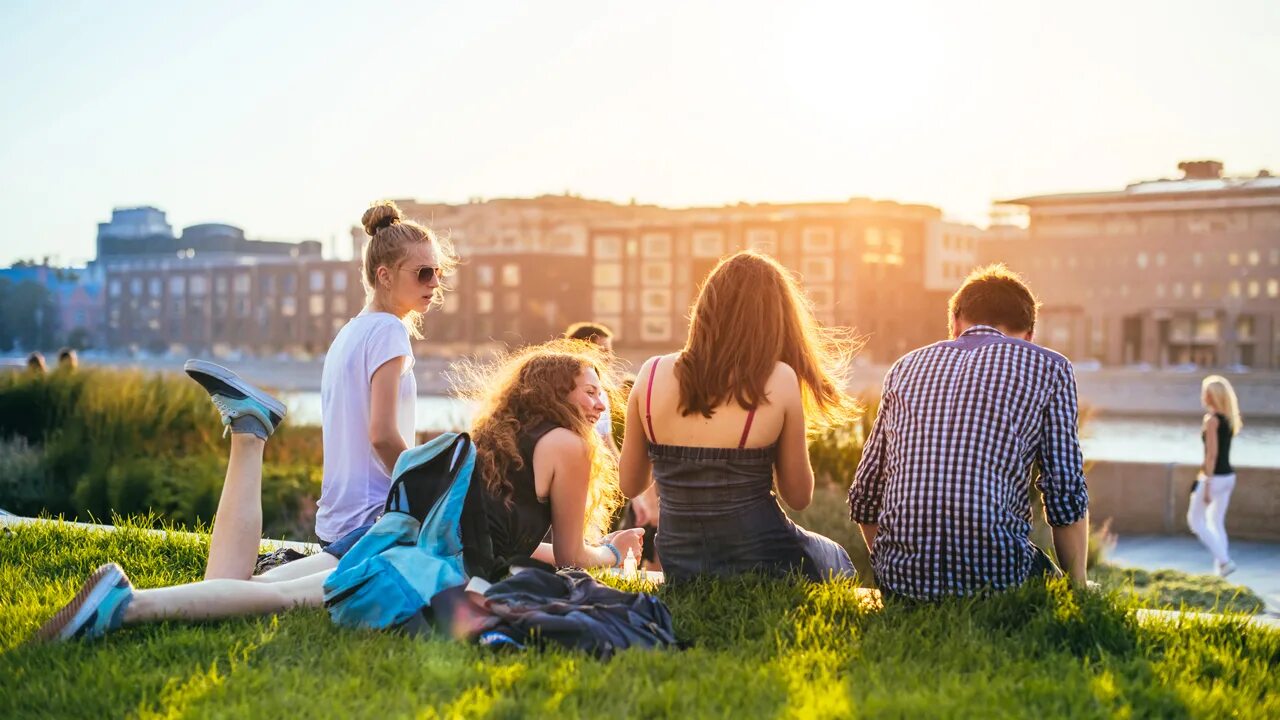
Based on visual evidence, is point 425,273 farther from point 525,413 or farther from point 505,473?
point 505,473

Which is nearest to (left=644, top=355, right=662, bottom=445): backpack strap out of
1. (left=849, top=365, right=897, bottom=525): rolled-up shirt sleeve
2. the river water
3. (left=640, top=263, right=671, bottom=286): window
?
(left=849, top=365, right=897, bottom=525): rolled-up shirt sleeve

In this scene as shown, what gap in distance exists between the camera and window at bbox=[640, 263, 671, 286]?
79.8m

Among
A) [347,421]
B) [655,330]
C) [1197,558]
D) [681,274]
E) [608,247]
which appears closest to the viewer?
[347,421]

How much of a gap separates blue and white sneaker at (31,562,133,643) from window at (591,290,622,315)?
256 ft

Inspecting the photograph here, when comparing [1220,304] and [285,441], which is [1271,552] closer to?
[285,441]

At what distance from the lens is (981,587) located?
4055mm

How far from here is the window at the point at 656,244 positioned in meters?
79.8

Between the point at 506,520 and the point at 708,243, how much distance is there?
75.2 m

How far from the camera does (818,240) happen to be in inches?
3022

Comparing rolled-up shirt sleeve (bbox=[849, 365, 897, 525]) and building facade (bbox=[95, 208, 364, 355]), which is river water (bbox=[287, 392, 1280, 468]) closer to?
rolled-up shirt sleeve (bbox=[849, 365, 897, 525])

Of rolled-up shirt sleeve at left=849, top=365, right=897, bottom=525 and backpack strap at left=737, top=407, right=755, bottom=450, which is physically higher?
backpack strap at left=737, top=407, right=755, bottom=450

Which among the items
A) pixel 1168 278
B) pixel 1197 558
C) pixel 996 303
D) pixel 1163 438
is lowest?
pixel 1163 438

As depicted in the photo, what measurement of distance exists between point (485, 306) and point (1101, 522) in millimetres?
72386

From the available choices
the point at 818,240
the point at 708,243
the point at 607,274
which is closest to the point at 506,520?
the point at 818,240
